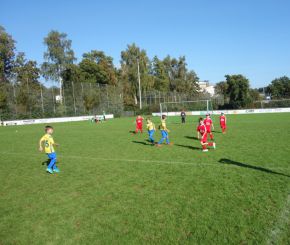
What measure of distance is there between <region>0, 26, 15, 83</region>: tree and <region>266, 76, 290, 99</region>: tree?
253 ft

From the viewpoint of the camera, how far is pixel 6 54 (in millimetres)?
65312

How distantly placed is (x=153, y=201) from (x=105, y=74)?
69866 mm

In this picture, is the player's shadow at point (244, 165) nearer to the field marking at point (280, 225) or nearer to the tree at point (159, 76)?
the field marking at point (280, 225)

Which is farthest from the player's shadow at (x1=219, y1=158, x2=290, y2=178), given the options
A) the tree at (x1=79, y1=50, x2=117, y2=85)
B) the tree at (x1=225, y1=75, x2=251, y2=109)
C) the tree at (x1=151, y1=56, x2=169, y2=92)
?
the tree at (x1=151, y1=56, x2=169, y2=92)

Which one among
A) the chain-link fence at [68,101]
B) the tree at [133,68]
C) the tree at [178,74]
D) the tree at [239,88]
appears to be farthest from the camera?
the tree at [178,74]

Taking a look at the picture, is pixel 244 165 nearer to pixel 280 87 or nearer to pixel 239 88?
pixel 239 88

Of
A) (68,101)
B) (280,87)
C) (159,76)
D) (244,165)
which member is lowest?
(244,165)

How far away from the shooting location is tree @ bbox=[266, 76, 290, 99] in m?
85.8

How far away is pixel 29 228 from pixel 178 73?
9278 centimetres

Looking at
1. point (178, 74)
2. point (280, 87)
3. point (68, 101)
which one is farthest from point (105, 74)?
point (280, 87)

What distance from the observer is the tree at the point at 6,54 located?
63.3 metres

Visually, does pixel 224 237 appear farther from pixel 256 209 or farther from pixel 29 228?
pixel 29 228

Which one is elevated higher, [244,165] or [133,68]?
[133,68]

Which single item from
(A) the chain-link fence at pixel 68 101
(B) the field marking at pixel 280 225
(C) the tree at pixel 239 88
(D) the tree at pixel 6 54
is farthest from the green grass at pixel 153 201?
(D) the tree at pixel 6 54
